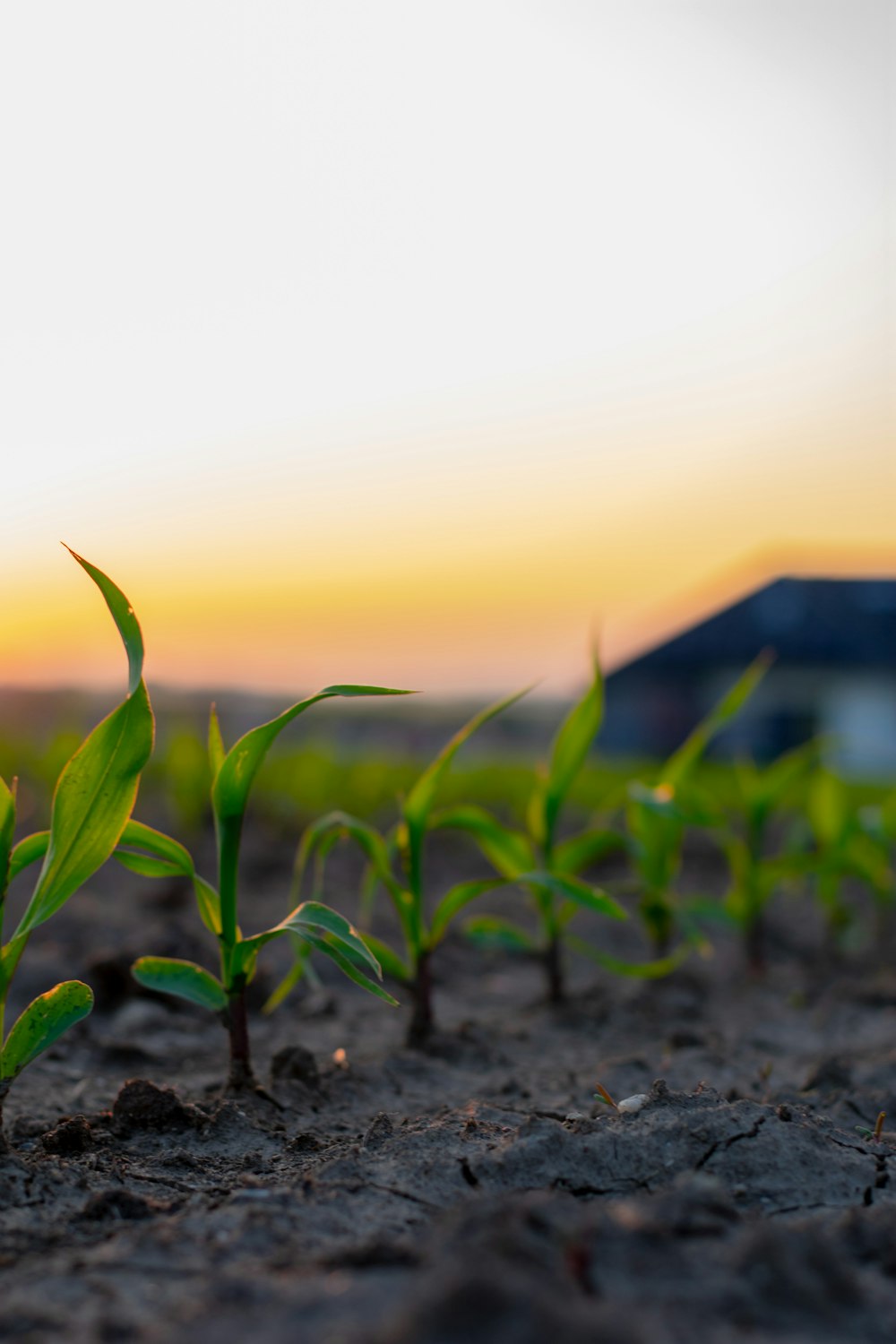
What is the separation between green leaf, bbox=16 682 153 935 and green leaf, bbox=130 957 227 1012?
297mm

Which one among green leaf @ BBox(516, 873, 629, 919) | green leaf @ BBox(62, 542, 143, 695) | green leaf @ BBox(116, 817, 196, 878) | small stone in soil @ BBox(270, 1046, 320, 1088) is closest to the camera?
green leaf @ BBox(62, 542, 143, 695)

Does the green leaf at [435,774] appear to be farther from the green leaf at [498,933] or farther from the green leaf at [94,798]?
the green leaf at [94,798]

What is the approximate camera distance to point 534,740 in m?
16.4

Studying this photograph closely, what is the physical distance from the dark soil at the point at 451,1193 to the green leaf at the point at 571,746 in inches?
21.3

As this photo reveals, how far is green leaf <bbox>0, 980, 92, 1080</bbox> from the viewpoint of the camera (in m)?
1.53

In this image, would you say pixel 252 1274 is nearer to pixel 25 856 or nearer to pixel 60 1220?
pixel 60 1220

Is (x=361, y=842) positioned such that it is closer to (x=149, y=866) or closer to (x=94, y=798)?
(x=149, y=866)

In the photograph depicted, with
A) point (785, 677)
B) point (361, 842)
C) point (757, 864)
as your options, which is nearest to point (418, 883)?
point (361, 842)

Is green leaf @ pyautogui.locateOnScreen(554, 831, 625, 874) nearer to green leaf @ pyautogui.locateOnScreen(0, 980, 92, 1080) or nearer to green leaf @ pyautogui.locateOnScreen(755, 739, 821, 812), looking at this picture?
green leaf @ pyautogui.locateOnScreen(755, 739, 821, 812)

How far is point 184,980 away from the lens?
1.79 metres

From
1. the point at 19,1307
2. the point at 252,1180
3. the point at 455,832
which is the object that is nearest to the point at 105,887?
the point at 455,832

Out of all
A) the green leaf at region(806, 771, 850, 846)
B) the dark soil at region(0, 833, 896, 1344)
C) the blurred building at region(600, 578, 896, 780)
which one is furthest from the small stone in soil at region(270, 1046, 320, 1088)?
the blurred building at region(600, 578, 896, 780)

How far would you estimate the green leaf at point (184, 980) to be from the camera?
1784 mm

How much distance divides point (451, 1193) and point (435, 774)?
35.9 inches
